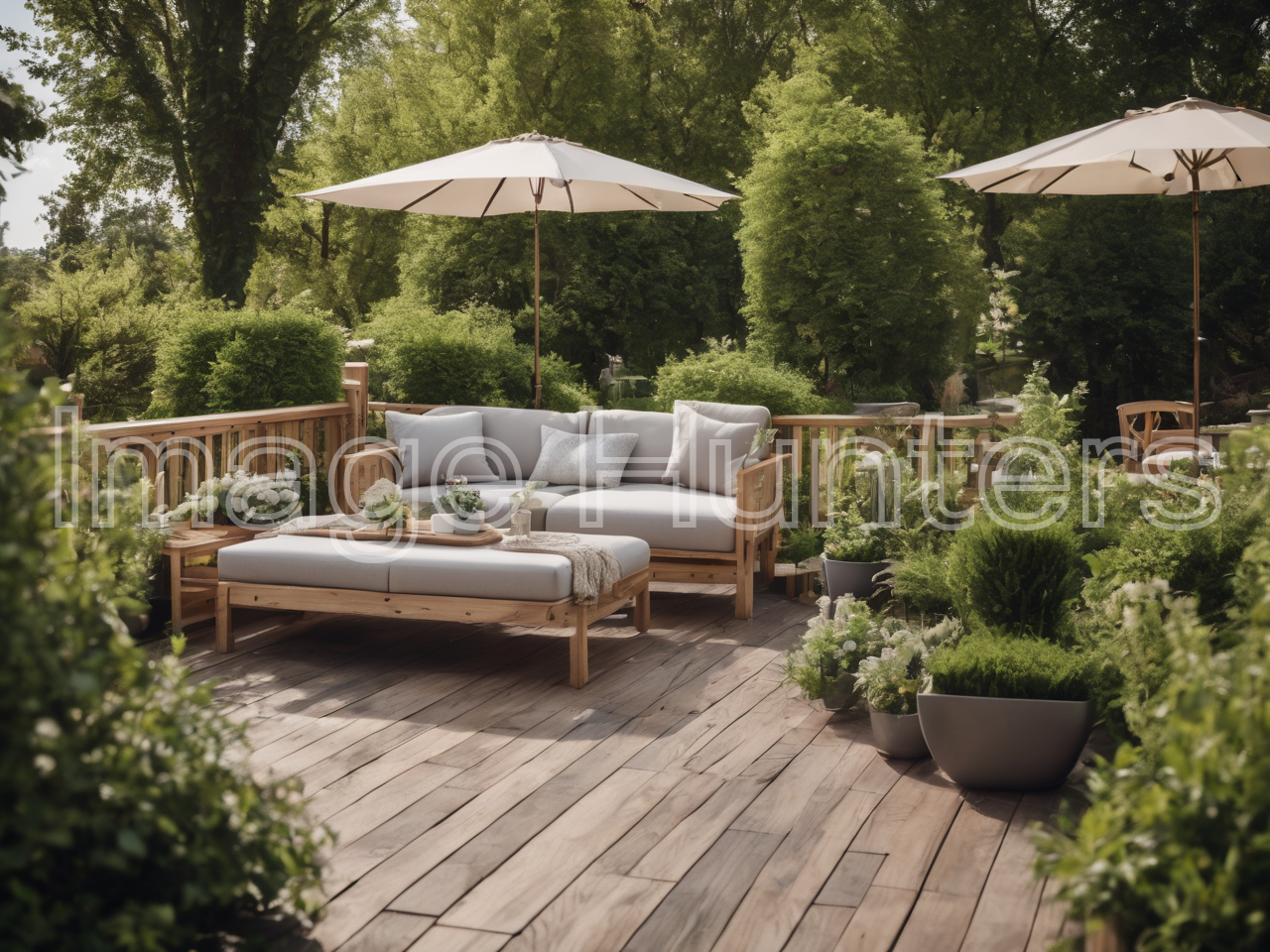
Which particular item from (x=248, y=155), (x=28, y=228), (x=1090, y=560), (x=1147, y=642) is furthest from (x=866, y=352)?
(x=28, y=228)

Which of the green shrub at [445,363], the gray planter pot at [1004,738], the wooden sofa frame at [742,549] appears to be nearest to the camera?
the gray planter pot at [1004,738]

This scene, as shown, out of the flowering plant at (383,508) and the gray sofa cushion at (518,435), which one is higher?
the gray sofa cushion at (518,435)

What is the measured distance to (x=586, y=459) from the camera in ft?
21.6

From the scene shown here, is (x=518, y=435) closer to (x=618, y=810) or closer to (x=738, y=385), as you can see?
(x=738, y=385)

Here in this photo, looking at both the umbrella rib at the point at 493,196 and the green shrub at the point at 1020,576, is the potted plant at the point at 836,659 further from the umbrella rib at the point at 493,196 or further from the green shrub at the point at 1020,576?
the umbrella rib at the point at 493,196

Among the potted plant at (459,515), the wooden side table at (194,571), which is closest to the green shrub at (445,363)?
the wooden side table at (194,571)

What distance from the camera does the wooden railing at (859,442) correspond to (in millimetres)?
6246

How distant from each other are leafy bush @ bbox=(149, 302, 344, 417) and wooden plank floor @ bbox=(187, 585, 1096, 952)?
269 cm

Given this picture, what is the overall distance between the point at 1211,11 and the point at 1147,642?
17.0 metres

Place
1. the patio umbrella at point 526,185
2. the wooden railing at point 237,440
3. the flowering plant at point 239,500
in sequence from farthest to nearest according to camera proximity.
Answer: the patio umbrella at point 526,185 → the flowering plant at point 239,500 → the wooden railing at point 237,440

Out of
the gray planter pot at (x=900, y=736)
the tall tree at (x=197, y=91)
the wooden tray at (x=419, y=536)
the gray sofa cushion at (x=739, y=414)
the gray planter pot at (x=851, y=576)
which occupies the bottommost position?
the gray planter pot at (x=900, y=736)

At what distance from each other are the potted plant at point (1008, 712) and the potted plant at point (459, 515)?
2404mm

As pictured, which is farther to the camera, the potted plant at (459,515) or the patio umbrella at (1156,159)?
the potted plant at (459,515)

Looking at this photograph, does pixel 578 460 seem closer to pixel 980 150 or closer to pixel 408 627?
pixel 408 627
